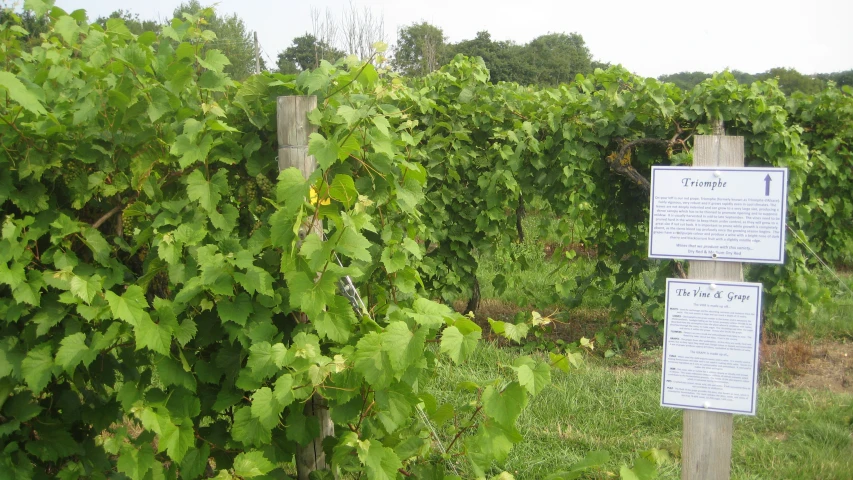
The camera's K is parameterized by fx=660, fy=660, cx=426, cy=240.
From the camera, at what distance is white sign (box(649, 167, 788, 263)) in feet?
6.98

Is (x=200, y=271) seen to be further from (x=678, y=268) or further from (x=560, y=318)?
(x=560, y=318)

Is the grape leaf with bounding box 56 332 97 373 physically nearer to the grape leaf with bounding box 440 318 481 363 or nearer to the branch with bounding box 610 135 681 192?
the grape leaf with bounding box 440 318 481 363

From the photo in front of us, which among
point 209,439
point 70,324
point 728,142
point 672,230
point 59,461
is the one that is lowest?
point 59,461

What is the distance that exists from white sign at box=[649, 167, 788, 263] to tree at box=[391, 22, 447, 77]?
1448 centimetres

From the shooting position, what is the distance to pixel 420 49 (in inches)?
957

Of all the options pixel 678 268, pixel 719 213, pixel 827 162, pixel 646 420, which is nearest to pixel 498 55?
pixel 827 162

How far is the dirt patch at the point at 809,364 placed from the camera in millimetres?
4438

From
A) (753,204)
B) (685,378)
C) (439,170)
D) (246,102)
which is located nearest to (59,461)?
(246,102)

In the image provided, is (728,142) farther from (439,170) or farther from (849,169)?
(849,169)

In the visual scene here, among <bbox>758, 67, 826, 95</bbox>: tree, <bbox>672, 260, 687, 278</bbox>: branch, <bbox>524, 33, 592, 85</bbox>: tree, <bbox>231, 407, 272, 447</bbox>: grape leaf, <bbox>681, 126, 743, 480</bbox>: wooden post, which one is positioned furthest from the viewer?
<bbox>524, 33, 592, 85</bbox>: tree

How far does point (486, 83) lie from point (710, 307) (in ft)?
11.1

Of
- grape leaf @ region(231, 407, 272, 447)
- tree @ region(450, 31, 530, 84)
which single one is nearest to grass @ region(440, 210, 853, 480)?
grape leaf @ region(231, 407, 272, 447)

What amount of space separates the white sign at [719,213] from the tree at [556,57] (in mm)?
36507

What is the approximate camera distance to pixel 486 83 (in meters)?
5.24
